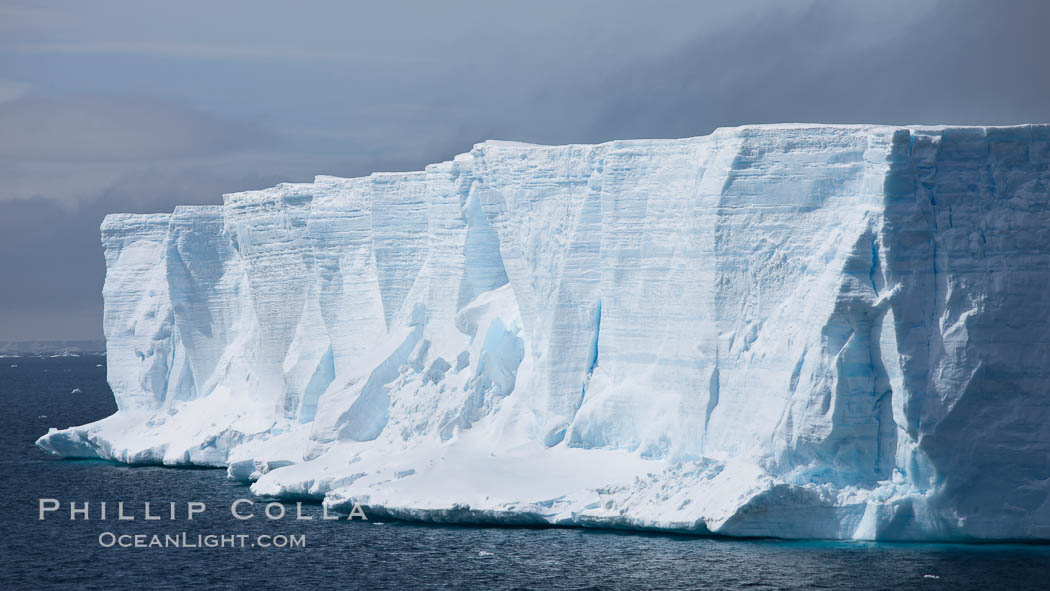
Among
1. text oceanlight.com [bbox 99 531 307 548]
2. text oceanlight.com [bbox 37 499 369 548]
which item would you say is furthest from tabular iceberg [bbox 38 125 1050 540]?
text oceanlight.com [bbox 99 531 307 548]

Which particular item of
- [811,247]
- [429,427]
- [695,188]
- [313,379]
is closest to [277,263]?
[313,379]

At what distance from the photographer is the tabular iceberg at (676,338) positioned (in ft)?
87.0

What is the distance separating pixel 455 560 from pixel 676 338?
680 cm

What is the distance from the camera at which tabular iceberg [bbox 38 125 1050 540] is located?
26.5 metres

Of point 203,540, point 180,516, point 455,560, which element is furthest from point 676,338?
point 180,516

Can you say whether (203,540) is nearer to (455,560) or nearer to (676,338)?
(455,560)

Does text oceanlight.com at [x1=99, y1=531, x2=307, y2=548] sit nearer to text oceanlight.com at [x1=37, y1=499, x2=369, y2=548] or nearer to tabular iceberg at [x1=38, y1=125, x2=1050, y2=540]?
text oceanlight.com at [x1=37, y1=499, x2=369, y2=548]

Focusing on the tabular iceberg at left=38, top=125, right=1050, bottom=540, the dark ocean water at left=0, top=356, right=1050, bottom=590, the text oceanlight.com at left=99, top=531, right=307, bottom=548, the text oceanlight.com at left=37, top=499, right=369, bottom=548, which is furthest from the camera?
the text oceanlight.com at left=37, top=499, right=369, bottom=548

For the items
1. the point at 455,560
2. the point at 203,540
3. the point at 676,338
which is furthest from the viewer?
the point at 203,540

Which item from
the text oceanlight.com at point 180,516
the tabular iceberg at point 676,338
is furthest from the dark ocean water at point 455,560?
the tabular iceberg at point 676,338

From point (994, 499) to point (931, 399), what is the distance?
211cm

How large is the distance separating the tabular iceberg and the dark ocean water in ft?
2.40

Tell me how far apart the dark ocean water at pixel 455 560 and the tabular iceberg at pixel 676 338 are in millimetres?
730

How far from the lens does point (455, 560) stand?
27.2m
